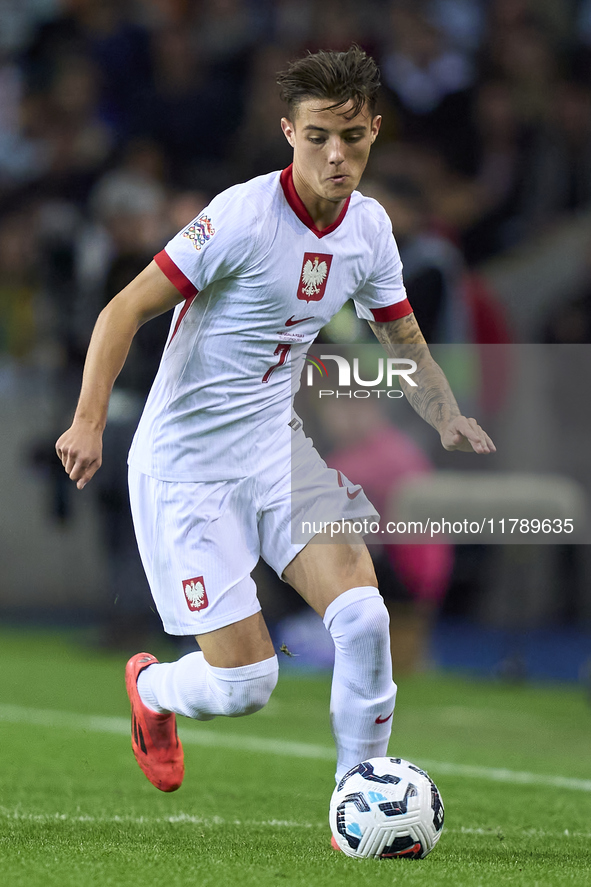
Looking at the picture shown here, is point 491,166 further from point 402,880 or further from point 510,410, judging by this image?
point 402,880

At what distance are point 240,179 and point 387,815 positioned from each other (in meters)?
6.63

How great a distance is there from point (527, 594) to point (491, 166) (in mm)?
3319

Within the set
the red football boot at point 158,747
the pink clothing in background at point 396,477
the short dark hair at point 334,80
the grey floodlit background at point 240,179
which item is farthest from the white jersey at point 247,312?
the grey floodlit background at point 240,179

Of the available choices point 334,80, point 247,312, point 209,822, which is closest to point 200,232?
point 247,312

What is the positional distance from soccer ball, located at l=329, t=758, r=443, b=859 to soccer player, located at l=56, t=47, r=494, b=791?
189mm

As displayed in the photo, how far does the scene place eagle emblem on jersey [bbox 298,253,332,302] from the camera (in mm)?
3818

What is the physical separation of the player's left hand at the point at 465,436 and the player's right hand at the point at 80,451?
1.09m

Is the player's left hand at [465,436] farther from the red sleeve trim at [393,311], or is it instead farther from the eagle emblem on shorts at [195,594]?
the eagle emblem on shorts at [195,594]

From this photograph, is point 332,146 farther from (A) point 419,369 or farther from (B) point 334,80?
(A) point 419,369

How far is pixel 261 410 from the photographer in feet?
13.1

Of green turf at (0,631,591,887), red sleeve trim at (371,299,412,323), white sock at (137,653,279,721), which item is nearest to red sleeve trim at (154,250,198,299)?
red sleeve trim at (371,299,412,323)

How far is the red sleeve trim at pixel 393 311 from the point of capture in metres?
4.18

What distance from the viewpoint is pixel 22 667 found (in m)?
8.07

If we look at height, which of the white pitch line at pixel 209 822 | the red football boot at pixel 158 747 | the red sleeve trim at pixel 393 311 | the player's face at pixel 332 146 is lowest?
the white pitch line at pixel 209 822
